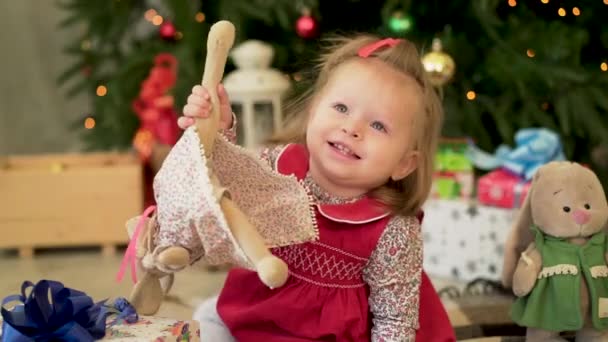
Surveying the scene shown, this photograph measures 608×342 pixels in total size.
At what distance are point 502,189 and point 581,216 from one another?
0.54 m

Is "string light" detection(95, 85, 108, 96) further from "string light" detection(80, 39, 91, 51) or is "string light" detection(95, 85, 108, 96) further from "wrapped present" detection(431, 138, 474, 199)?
"wrapped present" detection(431, 138, 474, 199)

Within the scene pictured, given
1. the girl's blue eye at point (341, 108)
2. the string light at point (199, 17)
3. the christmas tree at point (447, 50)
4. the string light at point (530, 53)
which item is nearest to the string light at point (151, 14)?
the christmas tree at point (447, 50)

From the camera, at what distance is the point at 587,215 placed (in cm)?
125

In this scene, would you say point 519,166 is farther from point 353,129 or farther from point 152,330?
point 152,330

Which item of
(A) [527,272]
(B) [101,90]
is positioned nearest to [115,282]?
(B) [101,90]

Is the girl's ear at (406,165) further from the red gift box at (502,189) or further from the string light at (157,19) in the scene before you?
the string light at (157,19)

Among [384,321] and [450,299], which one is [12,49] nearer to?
[450,299]

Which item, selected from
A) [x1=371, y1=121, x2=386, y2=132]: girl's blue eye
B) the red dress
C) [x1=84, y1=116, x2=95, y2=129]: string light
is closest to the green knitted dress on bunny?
the red dress

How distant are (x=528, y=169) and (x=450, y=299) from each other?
308 millimetres

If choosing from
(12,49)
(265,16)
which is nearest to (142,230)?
(265,16)

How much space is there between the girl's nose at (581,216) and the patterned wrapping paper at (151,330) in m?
0.56

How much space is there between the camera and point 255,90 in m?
1.97

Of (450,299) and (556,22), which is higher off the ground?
(556,22)

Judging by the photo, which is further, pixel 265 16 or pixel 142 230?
pixel 265 16
